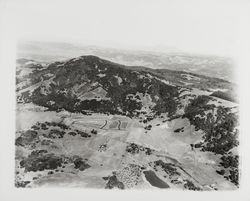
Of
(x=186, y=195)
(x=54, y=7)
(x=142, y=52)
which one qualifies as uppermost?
(x=54, y=7)

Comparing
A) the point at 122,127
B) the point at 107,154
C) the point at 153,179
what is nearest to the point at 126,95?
the point at 122,127

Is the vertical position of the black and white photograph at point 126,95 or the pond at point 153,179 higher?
the black and white photograph at point 126,95

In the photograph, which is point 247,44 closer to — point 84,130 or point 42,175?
point 84,130

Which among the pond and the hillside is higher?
the hillside

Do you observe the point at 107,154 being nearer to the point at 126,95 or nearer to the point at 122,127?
the point at 122,127

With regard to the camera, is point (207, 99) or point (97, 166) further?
point (207, 99)

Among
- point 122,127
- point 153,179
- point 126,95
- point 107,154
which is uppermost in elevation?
point 126,95

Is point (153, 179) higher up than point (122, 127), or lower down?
lower down

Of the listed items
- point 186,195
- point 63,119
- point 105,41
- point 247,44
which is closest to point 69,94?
point 63,119
